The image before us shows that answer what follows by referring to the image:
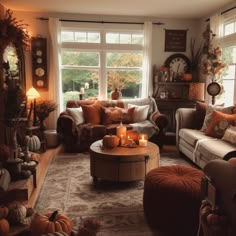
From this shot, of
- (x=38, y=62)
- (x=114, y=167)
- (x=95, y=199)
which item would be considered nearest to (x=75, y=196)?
(x=95, y=199)

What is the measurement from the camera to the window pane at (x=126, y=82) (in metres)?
5.89

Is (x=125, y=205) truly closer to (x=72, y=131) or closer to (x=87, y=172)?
(x=87, y=172)

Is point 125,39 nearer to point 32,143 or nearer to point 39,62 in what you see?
point 39,62

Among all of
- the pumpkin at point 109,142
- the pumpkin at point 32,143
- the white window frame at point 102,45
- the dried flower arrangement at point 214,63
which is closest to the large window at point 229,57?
the dried flower arrangement at point 214,63

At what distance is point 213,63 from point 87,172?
122 inches

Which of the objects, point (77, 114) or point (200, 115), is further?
point (77, 114)

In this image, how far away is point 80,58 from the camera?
574 centimetres

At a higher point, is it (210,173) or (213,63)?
(213,63)

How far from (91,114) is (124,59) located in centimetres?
162

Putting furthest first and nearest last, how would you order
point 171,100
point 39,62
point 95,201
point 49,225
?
point 171,100
point 39,62
point 95,201
point 49,225

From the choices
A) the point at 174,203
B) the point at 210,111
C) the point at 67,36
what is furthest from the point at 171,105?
the point at 174,203

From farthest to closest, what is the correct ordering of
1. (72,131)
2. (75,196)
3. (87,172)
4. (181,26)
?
(181,26), (72,131), (87,172), (75,196)

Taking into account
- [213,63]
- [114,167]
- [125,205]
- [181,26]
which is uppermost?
[181,26]

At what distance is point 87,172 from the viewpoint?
377cm
